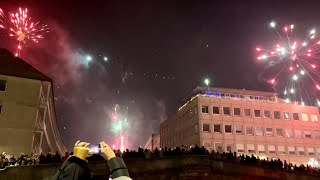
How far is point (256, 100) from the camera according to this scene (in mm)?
68500

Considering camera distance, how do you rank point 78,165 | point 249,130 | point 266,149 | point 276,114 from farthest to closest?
point 276,114 → point 249,130 → point 266,149 → point 78,165

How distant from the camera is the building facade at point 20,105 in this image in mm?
35750

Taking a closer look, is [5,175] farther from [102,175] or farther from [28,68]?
[28,68]

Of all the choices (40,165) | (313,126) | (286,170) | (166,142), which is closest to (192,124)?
(166,142)

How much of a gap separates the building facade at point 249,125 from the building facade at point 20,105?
104ft

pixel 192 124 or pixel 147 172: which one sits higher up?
pixel 192 124

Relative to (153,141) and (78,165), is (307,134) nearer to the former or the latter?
(153,141)

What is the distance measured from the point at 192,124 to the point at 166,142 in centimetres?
1799

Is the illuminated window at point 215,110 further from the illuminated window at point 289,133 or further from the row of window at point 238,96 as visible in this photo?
the illuminated window at point 289,133

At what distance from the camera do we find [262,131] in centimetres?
6656

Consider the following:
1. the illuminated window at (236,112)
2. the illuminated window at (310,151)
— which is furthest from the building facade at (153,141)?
the illuminated window at (310,151)

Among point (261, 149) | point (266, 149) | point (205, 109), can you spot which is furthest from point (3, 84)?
point (266, 149)

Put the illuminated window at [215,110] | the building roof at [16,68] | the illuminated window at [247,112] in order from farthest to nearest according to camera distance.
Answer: the illuminated window at [247,112]
the illuminated window at [215,110]
the building roof at [16,68]

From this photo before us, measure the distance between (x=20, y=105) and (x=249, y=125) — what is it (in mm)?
42701
